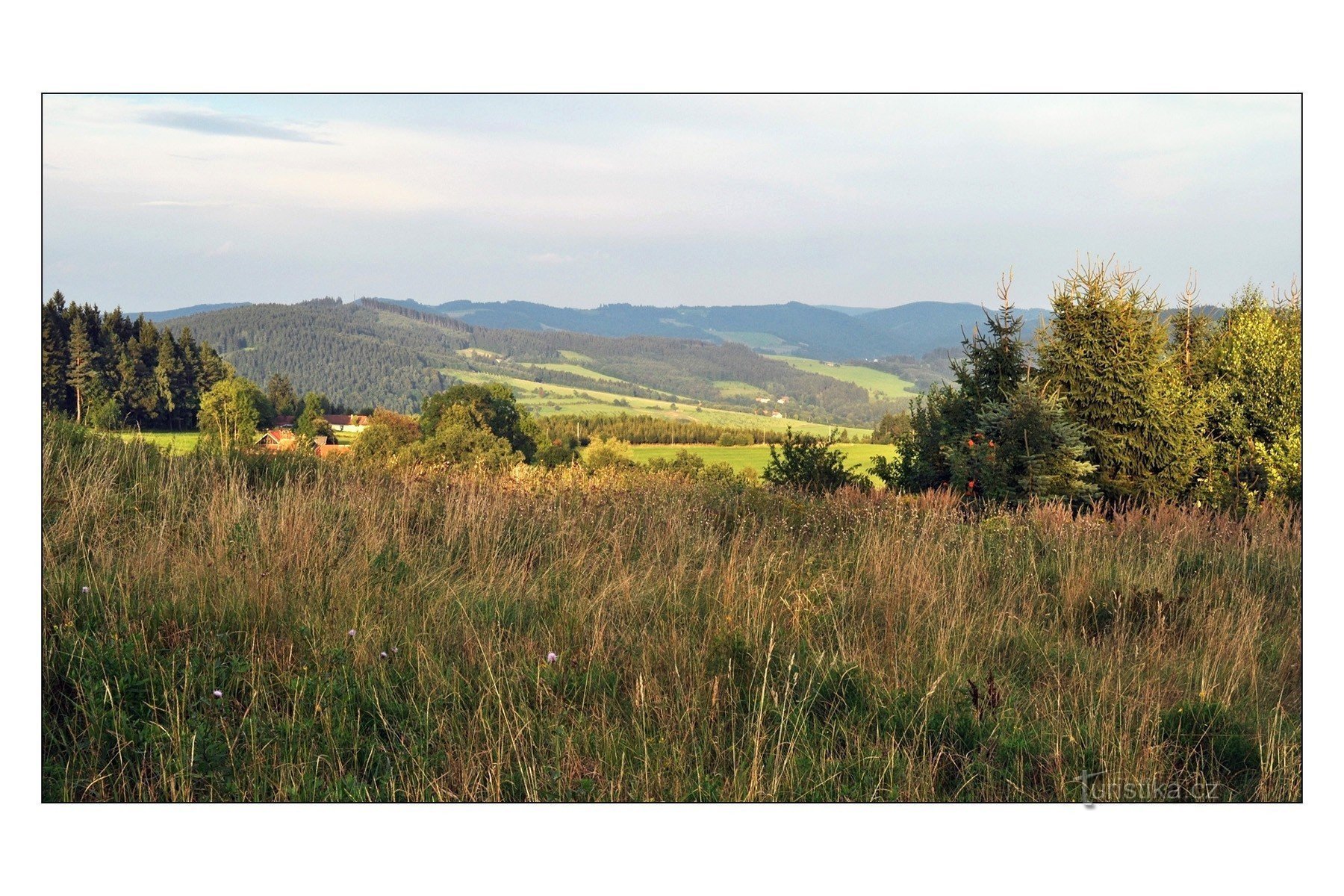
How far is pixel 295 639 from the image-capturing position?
4090mm

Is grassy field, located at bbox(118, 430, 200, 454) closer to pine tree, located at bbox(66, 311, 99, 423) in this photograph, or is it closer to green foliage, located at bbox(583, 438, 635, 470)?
pine tree, located at bbox(66, 311, 99, 423)

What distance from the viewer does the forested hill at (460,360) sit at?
1684cm

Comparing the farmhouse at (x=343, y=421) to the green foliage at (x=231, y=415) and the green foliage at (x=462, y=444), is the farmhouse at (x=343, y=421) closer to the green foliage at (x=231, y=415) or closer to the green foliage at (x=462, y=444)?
the green foliage at (x=231, y=415)

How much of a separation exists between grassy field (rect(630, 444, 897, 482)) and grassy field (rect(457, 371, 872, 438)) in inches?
103

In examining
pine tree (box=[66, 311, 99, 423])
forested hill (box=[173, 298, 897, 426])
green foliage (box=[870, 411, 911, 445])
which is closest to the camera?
pine tree (box=[66, 311, 99, 423])

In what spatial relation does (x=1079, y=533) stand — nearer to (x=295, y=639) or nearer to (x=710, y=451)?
(x=295, y=639)

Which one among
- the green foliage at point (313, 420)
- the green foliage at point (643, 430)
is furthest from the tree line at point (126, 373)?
the green foliage at point (643, 430)

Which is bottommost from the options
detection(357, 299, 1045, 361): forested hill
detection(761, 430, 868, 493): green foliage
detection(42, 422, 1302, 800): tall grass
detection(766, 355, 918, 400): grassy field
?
detection(42, 422, 1302, 800): tall grass

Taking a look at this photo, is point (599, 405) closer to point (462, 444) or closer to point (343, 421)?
point (462, 444)

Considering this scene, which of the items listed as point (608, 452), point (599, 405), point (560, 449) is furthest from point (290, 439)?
point (599, 405)

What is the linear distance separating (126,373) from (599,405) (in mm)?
18283

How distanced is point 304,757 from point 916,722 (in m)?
2.29

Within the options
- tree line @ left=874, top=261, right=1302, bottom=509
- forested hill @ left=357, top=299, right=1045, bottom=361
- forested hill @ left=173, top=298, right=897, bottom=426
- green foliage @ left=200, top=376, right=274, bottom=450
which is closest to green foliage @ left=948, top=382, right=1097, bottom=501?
tree line @ left=874, top=261, right=1302, bottom=509

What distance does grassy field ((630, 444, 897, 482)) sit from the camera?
573 inches
